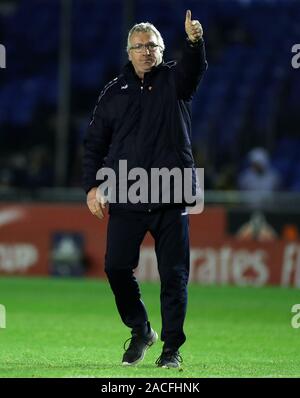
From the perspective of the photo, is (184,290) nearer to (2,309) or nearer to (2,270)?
(2,309)

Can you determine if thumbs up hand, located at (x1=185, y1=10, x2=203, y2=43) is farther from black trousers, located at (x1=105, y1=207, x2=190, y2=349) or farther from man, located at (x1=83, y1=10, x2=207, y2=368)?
black trousers, located at (x1=105, y1=207, x2=190, y2=349)

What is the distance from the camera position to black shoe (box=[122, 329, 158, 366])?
768 cm

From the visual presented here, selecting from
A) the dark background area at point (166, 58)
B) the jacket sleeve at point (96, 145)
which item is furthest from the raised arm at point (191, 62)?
the dark background area at point (166, 58)

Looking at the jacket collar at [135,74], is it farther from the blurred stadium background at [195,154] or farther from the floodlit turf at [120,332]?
the blurred stadium background at [195,154]

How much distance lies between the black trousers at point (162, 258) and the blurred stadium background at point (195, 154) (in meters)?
1.45

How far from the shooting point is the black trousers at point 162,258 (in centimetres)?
751

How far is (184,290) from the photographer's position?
7.55 m

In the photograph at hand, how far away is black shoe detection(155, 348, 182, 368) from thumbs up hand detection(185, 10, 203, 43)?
2.03 meters

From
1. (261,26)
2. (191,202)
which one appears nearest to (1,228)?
(261,26)

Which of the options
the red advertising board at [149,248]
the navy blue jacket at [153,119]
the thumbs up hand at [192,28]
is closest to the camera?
the thumbs up hand at [192,28]

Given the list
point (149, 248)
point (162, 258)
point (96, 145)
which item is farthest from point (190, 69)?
point (149, 248)

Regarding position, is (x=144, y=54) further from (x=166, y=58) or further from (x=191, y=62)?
(x=166, y=58)

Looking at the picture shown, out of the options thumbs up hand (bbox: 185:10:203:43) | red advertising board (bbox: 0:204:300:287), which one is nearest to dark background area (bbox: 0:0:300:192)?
red advertising board (bbox: 0:204:300:287)

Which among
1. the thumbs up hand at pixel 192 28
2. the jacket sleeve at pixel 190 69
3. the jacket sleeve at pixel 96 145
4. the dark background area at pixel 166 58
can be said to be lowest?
the jacket sleeve at pixel 96 145
